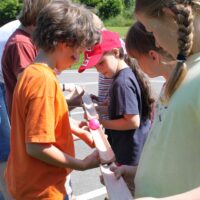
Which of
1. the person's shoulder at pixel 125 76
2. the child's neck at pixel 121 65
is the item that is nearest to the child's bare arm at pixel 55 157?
the person's shoulder at pixel 125 76

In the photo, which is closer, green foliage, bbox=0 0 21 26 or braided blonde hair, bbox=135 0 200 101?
braided blonde hair, bbox=135 0 200 101

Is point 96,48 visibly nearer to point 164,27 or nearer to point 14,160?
point 14,160

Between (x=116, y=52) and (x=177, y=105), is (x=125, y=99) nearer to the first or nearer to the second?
(x=116, y=52)

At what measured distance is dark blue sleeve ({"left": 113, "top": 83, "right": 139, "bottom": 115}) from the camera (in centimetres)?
293

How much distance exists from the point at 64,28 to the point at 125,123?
0.89 m

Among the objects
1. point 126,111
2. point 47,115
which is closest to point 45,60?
point 47,115

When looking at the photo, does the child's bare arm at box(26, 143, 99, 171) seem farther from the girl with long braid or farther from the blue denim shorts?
the blue denim shorts

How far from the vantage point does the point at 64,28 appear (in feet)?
7.55

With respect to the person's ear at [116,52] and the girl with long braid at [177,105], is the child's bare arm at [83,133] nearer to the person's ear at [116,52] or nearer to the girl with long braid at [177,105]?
the person's ear at [116,52]

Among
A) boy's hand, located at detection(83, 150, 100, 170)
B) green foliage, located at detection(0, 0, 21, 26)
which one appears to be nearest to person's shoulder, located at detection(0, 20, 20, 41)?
boy's hand, located at detection(83, 150, 100, 170)

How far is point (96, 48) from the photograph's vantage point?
2.91 metres

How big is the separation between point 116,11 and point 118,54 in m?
52.7

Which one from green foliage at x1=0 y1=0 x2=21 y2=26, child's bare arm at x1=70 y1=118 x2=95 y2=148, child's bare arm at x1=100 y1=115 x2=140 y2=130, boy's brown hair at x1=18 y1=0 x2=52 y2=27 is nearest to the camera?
child's bare arm at x1=70 y1=118 x2=95 y2=148

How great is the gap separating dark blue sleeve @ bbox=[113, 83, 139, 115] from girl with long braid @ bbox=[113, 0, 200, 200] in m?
1.41
